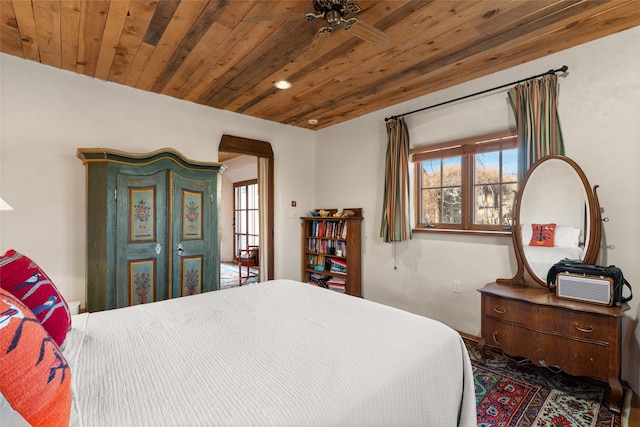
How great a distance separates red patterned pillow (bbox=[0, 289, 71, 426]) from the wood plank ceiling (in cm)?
161

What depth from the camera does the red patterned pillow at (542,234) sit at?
94.0 inches

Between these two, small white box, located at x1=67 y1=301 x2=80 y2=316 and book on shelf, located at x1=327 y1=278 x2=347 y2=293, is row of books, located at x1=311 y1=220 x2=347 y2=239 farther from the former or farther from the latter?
small white box, located at x1=67 y1=301 x2=80 y2=316

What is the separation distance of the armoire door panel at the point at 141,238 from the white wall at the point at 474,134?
226cm

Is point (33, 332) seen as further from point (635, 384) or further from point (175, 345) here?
point (635, 384)

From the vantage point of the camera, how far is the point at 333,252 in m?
4.11

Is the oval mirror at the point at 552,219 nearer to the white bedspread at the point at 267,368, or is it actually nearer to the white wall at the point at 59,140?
the white bedspread at the point at 267,368

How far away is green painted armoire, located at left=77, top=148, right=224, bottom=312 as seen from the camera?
2.47 metres

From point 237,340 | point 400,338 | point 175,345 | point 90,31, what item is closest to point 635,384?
point 400,338

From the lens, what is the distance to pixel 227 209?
7.31m

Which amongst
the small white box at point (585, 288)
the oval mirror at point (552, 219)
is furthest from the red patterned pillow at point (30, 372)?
the oval mirror at point (552, 219)

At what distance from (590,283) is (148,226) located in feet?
11.0

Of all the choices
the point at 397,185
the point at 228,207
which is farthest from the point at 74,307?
the point at 228,207

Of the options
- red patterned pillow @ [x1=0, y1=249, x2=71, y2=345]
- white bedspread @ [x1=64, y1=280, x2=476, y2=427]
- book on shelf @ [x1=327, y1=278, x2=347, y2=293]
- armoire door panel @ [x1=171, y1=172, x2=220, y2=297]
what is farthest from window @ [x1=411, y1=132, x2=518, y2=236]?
red patterned pillow @ [x1=0, y1=249, x2=71, y2=345]

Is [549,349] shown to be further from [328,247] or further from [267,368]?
[328,247]
